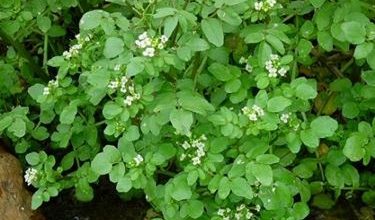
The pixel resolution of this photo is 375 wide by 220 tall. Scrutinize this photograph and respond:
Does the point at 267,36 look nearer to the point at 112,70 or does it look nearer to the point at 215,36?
the point at 215,36

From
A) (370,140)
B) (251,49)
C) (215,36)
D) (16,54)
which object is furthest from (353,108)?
(16,54)

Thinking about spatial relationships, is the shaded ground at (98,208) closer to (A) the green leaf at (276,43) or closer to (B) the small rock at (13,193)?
(B) the small rock at (13,193)

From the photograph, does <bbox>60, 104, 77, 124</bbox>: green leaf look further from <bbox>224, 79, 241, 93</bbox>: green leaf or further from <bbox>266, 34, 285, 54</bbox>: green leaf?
<bbox>266, 34, 285, 54</bbox>: green leaf

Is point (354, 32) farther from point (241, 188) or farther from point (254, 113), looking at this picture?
point (241, 188)

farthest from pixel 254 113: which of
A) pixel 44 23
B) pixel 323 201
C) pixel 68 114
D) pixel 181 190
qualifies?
pixel 44 23

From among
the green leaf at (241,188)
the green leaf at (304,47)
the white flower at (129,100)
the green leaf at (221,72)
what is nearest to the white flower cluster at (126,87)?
the white flower at (129,100)

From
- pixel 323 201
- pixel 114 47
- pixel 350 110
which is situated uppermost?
pixel 114 47
